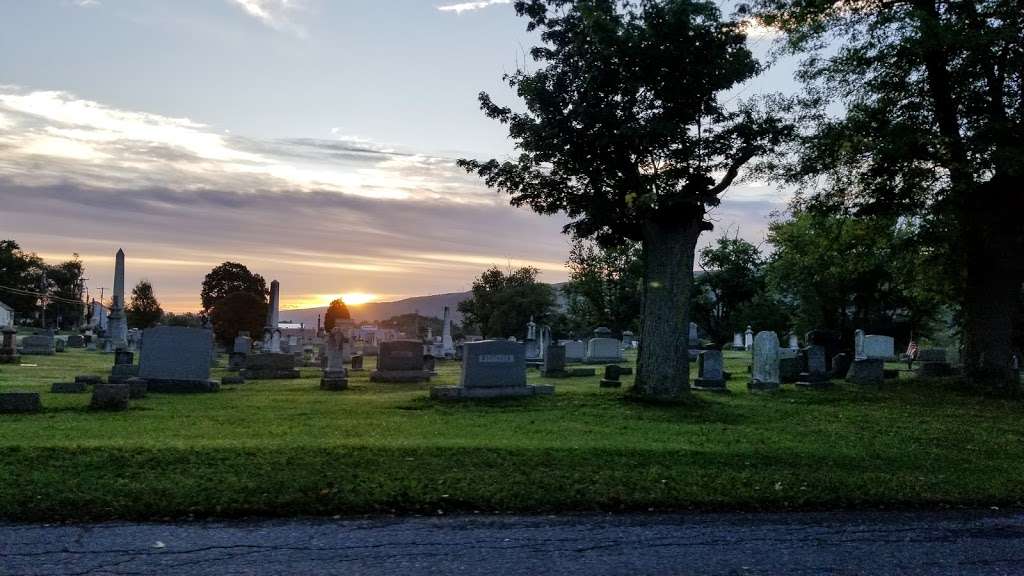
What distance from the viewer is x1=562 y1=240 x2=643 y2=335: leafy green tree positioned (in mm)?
66625

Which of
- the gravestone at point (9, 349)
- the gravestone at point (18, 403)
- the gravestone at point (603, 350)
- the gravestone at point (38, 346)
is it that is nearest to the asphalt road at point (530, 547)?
the gravestone at point (18, 403)

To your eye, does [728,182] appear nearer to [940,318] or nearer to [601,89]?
A: [601,89]

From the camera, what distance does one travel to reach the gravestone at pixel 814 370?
63.9ft

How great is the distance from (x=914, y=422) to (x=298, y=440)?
34.7 feet

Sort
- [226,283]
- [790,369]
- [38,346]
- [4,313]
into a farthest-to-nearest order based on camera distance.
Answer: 1. [4,313]
2. [226,283]
3. [38,346]
4. [790,369]

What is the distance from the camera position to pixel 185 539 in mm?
6285

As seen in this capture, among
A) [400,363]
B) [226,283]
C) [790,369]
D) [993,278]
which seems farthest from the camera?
[226,283]

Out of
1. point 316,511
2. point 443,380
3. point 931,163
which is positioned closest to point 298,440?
point 316,511

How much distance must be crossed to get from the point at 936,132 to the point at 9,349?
30096 mm

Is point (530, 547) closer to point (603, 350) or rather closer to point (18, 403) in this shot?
point (18, 403)

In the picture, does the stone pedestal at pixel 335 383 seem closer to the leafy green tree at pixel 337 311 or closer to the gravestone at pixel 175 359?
the gravestone at pixel 175 359

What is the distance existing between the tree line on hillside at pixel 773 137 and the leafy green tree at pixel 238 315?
159 feet

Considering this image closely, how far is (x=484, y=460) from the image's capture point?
8.86 m

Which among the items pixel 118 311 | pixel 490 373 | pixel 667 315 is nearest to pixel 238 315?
pixel 118 311
